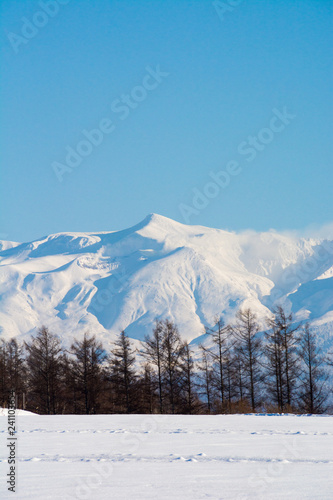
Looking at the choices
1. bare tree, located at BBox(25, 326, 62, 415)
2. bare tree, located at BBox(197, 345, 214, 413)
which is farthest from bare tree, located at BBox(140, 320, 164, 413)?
bare tree, located at BBox(25, 326, 62, 415)

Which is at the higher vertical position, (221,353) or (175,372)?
(221,353)

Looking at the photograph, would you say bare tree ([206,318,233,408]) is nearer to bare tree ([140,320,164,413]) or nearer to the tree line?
the tree line

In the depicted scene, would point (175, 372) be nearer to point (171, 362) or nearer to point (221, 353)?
point (171, 362)

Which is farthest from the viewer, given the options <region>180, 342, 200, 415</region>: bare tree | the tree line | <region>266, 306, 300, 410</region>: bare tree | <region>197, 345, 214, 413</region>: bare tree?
<region>197, 345, 214, 413</region>: bare tree

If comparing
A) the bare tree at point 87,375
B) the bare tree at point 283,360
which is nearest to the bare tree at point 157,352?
the bare tree at point 87,375
